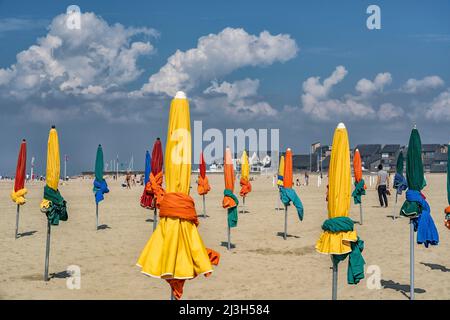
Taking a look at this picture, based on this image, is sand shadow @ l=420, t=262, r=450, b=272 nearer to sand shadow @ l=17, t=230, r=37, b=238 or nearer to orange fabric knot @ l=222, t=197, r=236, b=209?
orange fabric knot @ l=222, t=197, r=236, b=209

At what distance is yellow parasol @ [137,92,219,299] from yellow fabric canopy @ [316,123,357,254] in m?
2.56

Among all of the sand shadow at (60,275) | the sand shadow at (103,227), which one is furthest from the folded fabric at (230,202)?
the sand shadow at (103,227)

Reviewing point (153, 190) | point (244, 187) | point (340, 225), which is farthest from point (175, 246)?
point (244, 187)

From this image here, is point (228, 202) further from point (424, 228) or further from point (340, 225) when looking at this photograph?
point (340, 225)

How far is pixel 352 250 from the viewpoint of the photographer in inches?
332

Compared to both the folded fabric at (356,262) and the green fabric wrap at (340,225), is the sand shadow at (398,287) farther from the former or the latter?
the green fabric wrap at (340,225)

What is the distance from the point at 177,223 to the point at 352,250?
3.53 meters

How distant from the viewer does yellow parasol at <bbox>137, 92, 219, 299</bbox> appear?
6.19 m

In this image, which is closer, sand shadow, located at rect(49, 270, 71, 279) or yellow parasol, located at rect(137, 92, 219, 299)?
yellow parasol, located at rect(137, 92, 219, 299)

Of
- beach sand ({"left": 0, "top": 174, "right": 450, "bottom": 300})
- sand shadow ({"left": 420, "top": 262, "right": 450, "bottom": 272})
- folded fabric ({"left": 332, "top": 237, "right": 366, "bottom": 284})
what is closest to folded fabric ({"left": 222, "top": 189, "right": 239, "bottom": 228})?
beach sand ({"left": 0, "top": 174, "right": 450, "bottom": 300})

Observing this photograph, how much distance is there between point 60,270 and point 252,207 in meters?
18.2

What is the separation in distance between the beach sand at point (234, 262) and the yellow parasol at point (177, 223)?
455 cm
